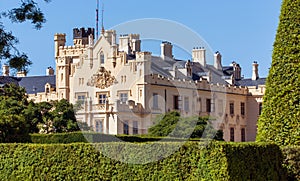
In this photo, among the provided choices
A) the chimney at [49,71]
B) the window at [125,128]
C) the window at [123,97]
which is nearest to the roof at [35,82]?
the chimney at [49,71]

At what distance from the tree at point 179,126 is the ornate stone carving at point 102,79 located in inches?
332

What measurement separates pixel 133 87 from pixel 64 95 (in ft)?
28.0

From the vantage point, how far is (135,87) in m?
61.8

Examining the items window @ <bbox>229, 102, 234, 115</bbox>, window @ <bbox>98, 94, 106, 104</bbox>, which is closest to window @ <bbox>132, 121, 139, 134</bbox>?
window @ <bbox>98, 94, 106, 104</bbox>

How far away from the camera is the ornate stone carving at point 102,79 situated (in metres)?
63.9

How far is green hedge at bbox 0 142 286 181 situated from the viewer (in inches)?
573

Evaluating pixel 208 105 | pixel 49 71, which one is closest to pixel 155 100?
pixel 208 105

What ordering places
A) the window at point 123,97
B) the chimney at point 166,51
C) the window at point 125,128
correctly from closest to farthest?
the window at point 125,128
the window at point 123,97
the chimney at point 166,51

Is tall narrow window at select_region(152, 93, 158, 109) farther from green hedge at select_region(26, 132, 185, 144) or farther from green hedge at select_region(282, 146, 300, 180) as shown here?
green hedge at select_region(282, 146, 300, 180)

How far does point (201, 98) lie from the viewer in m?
67.4

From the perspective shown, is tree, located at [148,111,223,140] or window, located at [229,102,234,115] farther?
window, located at [229,102,234,115]

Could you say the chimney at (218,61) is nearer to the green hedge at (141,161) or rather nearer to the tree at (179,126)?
the tree at (179,126)

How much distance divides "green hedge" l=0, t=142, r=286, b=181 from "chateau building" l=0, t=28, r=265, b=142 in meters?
40.2

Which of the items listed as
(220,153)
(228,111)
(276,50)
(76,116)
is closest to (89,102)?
(76,116)
